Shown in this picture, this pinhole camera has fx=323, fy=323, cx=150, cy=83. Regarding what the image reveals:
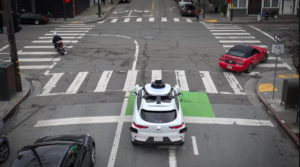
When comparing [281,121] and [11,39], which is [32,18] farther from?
[281,121]

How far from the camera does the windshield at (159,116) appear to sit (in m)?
9.97

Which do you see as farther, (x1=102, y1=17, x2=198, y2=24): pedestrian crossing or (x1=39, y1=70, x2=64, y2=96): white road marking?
(x1=102, y1=17, x2=198, y2=24): pedestrian crossing

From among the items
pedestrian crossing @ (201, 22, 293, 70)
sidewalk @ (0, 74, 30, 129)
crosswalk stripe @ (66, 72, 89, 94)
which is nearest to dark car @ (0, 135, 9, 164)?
sidewalk @ (0, 74, 30, 129)

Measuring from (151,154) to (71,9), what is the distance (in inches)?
1318

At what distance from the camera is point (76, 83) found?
56.4ft

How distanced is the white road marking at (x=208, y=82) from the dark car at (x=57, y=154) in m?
8.70

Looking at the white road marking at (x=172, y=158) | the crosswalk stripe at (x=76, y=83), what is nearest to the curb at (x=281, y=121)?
the white road marking at (x=172, y=158)

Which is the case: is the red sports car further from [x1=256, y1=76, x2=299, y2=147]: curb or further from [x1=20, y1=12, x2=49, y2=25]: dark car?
[x1=20, y1=12, x2=49, y2=25]: dark car

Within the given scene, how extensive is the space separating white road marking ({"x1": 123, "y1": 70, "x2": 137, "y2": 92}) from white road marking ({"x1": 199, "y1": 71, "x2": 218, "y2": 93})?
380cm

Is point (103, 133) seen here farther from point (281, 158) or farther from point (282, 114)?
point (282, 114)

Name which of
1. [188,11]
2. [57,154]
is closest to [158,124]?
[57,154]

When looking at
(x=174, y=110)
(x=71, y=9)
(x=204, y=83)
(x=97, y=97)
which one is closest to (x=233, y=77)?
(x=204, y=83)

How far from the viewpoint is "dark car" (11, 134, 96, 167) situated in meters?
7.54

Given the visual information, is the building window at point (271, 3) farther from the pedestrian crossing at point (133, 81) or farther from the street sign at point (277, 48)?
the street sign at point (277, 48)
